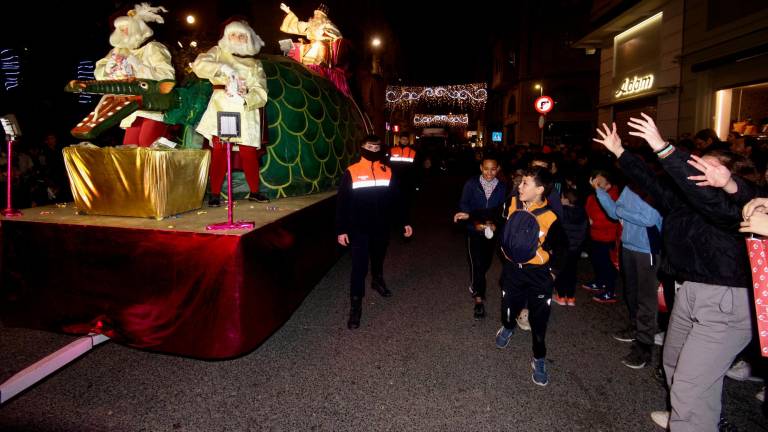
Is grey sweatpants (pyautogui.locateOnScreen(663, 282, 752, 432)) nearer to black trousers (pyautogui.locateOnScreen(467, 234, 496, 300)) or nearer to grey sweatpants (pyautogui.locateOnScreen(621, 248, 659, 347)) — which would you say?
grey sweatpants (pyautogui.locateOnScreen(621, 248, 659, 347))

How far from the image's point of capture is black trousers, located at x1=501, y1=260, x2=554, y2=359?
3361 millimetres

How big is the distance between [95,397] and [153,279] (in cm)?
88

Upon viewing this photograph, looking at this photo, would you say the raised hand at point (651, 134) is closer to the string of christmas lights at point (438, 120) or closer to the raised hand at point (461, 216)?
the raised hand at point (461, 216)

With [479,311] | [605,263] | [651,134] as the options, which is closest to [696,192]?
[651,134]

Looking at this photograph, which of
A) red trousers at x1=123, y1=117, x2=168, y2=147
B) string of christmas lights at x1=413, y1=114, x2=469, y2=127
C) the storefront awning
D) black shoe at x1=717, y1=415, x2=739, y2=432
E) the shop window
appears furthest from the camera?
string of christmas lights at x1=413, y1=114, x2=469, y2=127

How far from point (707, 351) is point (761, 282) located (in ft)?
1.68

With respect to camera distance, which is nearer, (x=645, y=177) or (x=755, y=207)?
(x=755, y=207)

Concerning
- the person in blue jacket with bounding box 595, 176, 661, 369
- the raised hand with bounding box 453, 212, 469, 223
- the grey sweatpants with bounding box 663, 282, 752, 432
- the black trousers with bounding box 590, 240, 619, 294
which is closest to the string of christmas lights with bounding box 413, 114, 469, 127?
the black trousers with bounding box 590, 240, 619, 294

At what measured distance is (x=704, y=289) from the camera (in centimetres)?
238

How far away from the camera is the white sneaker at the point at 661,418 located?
9.10 feet

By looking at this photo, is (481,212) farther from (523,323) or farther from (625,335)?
(625,335)

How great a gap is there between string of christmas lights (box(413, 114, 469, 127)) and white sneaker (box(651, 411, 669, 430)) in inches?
1523

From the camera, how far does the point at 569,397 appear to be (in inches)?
122

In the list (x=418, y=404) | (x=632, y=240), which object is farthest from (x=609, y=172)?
(x=418, y=404)
